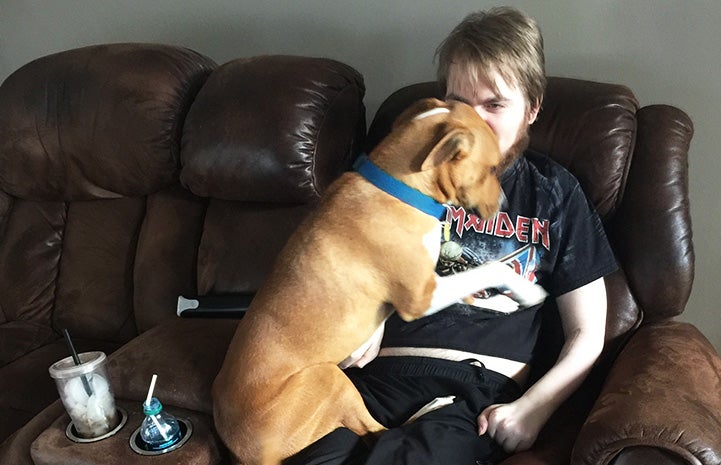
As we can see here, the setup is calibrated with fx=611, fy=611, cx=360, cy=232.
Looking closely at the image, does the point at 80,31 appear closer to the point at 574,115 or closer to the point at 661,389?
the point at 574,115

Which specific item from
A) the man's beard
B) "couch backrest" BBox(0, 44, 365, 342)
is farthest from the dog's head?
"couch backrest" BBox(0, 44, 365, 342)

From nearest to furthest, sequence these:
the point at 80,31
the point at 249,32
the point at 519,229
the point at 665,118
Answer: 1. the point at 519,229
2. the point at 665,118
3. the point at 249,32
4. the point at 80,31

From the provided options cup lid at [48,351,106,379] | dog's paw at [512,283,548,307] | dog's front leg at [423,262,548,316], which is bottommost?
cup lid at [48,351,106,379]

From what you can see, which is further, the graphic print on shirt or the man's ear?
the graphic print on shirt

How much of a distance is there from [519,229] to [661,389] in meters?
0.52

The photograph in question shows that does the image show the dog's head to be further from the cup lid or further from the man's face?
the cup lid

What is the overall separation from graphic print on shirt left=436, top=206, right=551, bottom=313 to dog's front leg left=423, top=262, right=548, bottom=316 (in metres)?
0.02

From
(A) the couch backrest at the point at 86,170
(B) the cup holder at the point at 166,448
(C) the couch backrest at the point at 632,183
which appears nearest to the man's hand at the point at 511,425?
(C) the couch backrest at the point at 632,183

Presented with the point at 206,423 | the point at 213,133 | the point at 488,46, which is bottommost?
the point at 206,423

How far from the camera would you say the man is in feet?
4.87

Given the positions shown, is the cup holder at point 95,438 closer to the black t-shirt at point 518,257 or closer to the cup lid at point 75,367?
the cup lid at point 75,367

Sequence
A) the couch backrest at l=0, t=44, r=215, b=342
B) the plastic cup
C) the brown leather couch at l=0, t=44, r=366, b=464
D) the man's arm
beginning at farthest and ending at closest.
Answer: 1. the couch backrest at l=0, t=44, r=215, b=342
2. the brown leather couch at l=0, t=44, r=366, b=464
3. the plastic cup
4. the man's arm

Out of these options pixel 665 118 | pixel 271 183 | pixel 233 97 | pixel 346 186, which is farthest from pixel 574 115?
pixel 233 97

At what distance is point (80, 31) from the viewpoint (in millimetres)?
2998
